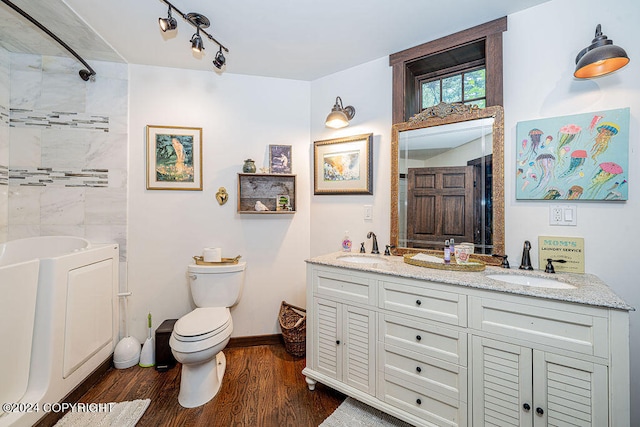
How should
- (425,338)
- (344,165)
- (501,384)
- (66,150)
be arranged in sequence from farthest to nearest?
(344,165)
(66,150)
(425,338)
(501,384)

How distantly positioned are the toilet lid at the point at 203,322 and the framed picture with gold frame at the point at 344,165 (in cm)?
128

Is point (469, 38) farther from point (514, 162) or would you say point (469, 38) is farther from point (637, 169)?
point (637, 169)

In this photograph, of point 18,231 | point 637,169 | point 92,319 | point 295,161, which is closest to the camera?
point 637,169

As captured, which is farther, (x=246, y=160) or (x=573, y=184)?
(x=246, y=160)

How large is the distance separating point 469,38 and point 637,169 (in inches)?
47.2

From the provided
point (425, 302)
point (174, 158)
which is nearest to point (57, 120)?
point (174, 158)

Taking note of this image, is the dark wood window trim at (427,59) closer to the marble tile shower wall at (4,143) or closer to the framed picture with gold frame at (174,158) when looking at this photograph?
the framed picture with gold frame at (174,158)

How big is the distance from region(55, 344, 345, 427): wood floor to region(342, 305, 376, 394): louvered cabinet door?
0.26 meters

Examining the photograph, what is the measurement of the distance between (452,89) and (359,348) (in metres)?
1.91

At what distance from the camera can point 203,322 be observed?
1774 millimetres

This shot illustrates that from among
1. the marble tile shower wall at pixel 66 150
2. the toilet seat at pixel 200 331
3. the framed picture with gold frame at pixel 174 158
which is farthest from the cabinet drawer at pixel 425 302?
the marble tile shower wall at pixel 66 150

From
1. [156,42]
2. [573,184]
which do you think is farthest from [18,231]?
[573,184]

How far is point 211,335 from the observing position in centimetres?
166

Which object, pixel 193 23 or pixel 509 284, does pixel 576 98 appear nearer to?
pixel 509 284
